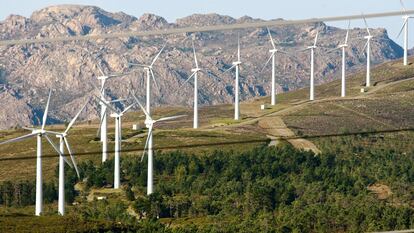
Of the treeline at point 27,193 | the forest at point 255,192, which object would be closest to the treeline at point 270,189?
the forest at point 255,192

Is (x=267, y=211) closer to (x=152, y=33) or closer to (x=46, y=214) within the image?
(x=46, y=214)

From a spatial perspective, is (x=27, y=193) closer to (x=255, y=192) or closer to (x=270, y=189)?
(x=255, y=192)

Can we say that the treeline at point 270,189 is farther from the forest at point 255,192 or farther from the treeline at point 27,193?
the treeline at point 27,193

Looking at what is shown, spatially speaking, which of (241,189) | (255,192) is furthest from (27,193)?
(255,192)

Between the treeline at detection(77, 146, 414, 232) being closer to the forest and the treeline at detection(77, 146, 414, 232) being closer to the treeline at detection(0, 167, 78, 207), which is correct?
the forest

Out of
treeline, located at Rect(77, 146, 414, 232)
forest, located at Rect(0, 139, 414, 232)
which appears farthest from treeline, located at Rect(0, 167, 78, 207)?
treeline, located at Rect(77, 146, 414, 232)

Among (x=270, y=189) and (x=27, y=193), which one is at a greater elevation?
(x=270, y=189)

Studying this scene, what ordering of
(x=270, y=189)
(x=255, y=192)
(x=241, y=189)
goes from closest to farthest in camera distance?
1. (x=255, y=192)
2. (x=270, y=189)
3. (x=241, y=189)

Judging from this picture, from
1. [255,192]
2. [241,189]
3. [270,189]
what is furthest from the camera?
[241,189]

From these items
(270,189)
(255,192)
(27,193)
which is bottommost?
(27,193)
